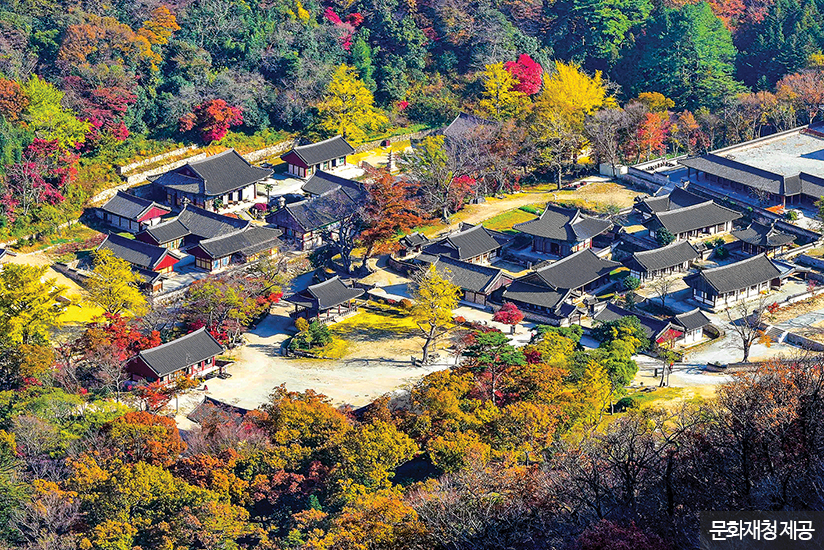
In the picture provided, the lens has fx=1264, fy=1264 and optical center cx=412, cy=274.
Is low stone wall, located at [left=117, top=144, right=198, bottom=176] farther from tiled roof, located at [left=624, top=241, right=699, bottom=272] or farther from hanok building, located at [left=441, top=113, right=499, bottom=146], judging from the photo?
tiled roof, located at [left=624, top=241, right=699, bottom=272]

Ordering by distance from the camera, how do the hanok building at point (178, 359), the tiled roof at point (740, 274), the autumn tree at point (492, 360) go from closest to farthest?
the autumn tree at point (492, 360) < the hanok building at point (178, 359) < the tiled roof at point (740, 274)

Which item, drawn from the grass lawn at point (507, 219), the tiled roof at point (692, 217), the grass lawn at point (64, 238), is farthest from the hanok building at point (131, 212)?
the tiled roof at point (692, 217)

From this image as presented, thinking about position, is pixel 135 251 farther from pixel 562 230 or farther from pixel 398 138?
pixel 398 138

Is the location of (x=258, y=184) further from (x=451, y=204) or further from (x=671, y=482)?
(x=671, y=482)

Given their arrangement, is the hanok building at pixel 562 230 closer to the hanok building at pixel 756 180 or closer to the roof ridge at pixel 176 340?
the hanok building at pixel 756 180

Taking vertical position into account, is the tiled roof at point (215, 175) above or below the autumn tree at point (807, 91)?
above

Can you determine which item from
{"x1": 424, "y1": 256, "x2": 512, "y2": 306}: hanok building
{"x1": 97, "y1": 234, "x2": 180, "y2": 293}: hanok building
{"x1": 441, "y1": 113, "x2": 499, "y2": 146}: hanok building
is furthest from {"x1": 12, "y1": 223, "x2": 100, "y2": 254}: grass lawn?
{"x1": 441, "y1": 113, "x2": 499, "y2": 146}: hanok building

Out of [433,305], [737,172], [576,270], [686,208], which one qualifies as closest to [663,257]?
[576,270]
